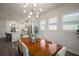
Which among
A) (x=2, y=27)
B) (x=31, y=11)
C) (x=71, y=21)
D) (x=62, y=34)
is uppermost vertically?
(x=31, y=11)

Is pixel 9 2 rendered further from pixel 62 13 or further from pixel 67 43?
pixel 67 43

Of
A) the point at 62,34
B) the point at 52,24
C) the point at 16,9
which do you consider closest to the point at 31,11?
the point at 16,9

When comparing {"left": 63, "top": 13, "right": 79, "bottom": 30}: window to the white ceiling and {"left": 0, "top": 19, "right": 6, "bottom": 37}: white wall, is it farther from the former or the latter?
{"left": 0, "top": 19, "right": 6, "bottom": 37}: white wall

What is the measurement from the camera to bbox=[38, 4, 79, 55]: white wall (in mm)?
2014

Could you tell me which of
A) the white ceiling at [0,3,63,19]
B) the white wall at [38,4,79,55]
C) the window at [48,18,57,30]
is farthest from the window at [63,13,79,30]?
the white ceiling at [0,3,63,19]

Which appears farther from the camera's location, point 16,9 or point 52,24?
point 52,24

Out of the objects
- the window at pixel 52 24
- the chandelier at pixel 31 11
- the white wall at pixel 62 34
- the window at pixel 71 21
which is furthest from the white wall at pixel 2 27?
the window at pixel 71 21

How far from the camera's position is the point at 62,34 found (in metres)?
2.13

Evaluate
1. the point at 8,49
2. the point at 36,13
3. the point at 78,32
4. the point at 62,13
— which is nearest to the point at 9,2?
the point at 36,13

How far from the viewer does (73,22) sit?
2.05 m

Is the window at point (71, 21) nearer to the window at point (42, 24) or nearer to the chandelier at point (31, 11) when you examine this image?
the window at point (42, 24)

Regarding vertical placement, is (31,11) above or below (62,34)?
above

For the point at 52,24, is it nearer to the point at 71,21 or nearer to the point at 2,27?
the point at 71,21

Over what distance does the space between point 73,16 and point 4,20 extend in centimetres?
150
